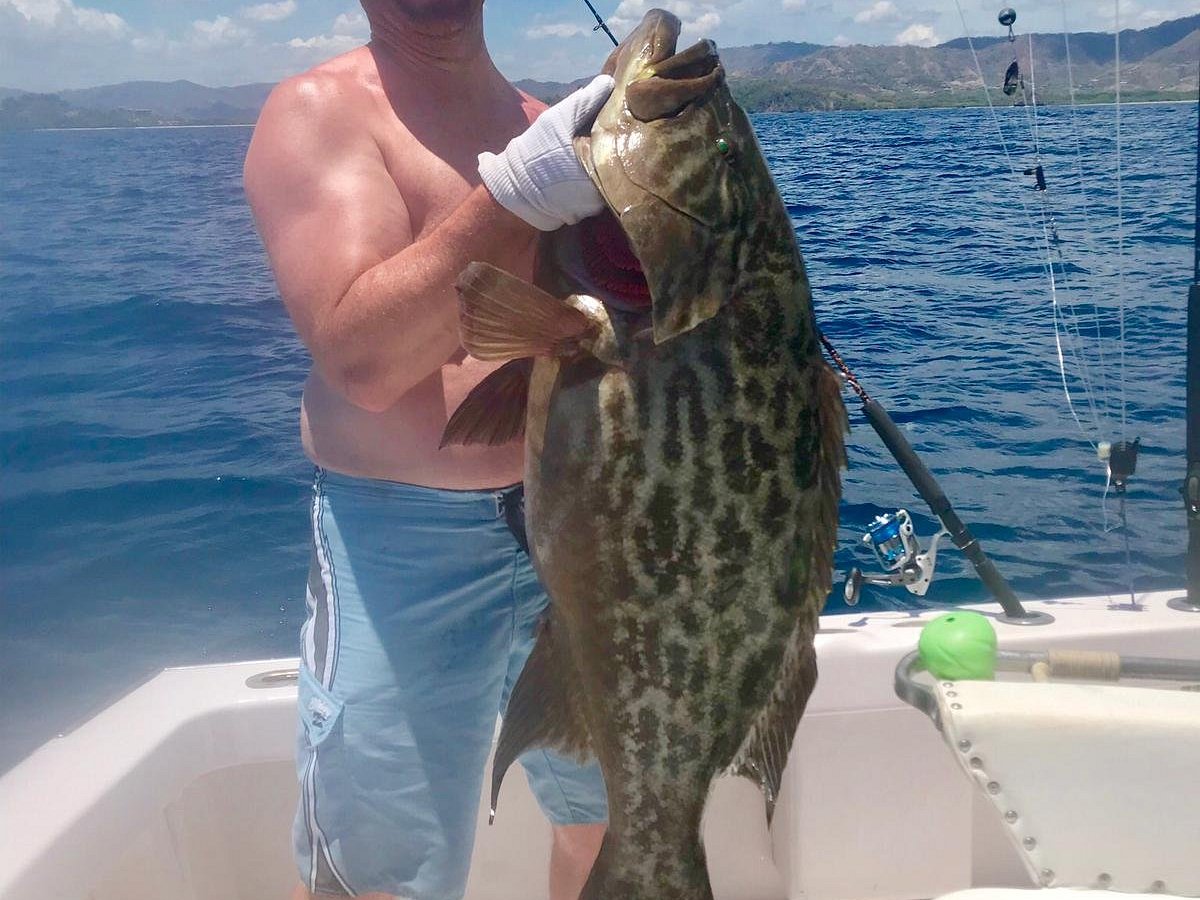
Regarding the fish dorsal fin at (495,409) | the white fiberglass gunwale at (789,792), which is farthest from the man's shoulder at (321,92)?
the white fiberglass gunwale at (789,792)

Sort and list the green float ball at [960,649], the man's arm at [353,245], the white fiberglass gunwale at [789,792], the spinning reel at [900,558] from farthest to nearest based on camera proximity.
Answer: the spinning reel at [900,558] → the white fiberglass gunwale at [789,792] → the green float ball at [960,649] → the man's arm at [353,245]

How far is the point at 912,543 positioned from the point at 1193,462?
926mm

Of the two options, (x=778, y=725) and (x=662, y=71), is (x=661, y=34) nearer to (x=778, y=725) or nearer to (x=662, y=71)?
(x=662, y=71)

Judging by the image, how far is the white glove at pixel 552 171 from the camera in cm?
147

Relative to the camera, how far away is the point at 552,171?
147 centimetres

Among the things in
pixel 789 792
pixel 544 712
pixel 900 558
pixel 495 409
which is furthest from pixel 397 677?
pixel 900 558

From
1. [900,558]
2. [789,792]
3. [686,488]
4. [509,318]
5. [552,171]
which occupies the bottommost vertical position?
[789,792]

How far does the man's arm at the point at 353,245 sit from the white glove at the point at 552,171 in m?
0.06

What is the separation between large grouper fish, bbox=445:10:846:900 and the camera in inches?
58.1

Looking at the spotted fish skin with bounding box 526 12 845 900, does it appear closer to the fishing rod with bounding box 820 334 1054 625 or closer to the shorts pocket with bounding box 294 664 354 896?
the shorts pocket with bounding box 294 664 354 896

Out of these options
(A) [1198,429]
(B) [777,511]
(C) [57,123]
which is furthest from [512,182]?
(C) [57,123]

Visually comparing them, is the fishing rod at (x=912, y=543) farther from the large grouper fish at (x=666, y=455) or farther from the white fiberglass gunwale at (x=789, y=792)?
the large grouper fish at (x=666, y=455)

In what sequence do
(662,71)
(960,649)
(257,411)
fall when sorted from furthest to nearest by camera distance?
(257,411) < (960,649) < (662,71)

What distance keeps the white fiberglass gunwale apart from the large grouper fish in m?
1.41
